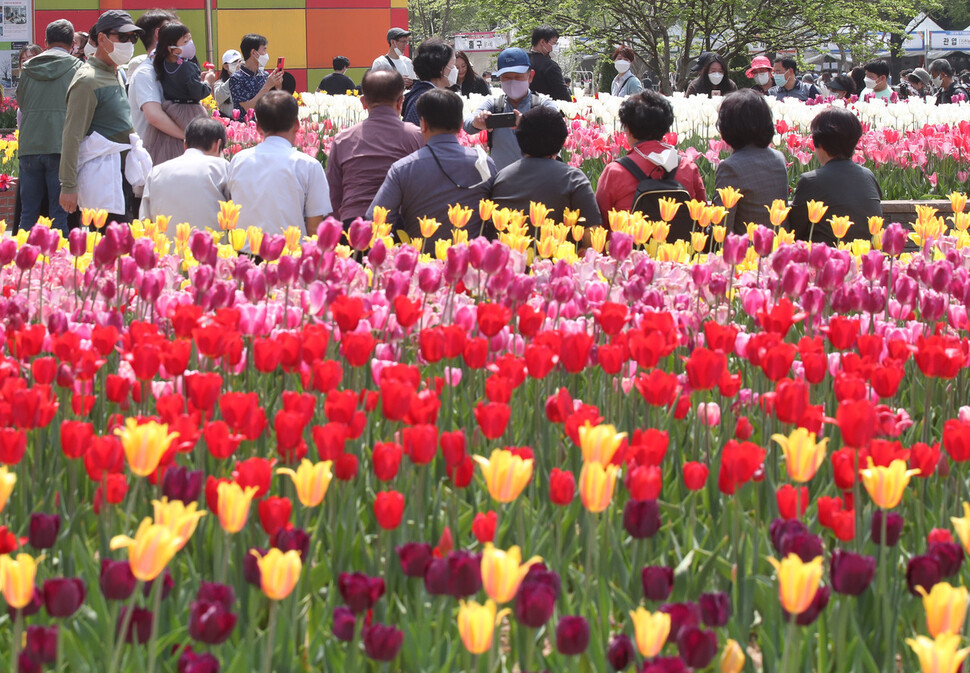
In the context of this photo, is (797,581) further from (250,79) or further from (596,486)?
(250,79)

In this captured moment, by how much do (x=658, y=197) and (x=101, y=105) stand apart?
10.6 feet

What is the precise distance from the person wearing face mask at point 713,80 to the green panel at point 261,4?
1315 cm

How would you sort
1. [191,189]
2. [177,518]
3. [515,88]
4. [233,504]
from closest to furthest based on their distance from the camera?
[177,518] → [233,504] → [191,189] → [515,88]

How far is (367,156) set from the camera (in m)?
6.47

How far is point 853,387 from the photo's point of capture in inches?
82.7

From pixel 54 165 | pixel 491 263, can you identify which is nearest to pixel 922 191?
A: pixel 54 165

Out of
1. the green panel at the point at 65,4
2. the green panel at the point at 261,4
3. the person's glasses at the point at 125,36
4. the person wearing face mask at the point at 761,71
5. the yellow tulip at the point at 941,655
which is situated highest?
the person's glasses at the point at 125,36

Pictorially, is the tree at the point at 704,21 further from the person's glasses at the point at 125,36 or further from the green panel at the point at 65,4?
the person's glasses at the point at 125,36

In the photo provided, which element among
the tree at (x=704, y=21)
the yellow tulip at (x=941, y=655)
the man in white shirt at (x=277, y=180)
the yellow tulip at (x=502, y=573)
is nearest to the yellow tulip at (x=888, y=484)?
the yellow tulip at (x=941, y=655)

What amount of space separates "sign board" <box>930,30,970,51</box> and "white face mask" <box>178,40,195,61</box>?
39.5m

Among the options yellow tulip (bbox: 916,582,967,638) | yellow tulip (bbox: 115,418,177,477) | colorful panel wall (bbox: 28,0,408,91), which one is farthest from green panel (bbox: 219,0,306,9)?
yellow tulip (bbox: 916,582,967,638)

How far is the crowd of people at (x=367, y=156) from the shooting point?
5762 mm

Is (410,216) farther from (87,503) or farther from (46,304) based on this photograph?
(87,503)

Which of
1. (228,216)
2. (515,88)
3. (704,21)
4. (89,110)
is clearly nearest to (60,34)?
(89,110)
